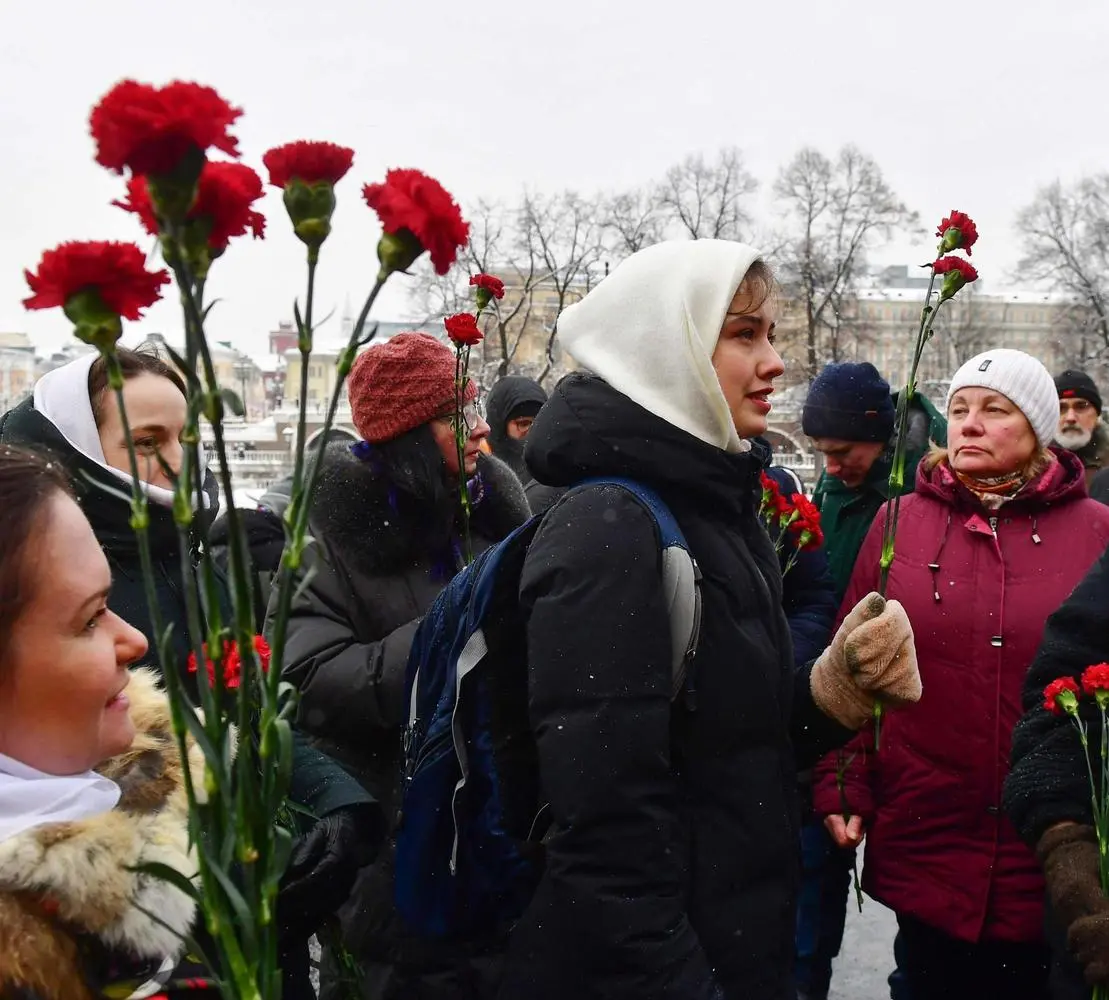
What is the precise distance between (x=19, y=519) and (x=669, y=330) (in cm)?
107

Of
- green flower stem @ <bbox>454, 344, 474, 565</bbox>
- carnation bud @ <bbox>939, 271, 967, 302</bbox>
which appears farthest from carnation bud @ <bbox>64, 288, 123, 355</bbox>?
green flower stem @ <bbox>454, 344, 474, 565</bbox>

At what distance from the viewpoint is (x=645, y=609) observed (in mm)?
1763

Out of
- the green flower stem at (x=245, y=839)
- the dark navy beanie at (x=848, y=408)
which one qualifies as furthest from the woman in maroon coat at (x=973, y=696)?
the green flower stem at (x=245, y=839)

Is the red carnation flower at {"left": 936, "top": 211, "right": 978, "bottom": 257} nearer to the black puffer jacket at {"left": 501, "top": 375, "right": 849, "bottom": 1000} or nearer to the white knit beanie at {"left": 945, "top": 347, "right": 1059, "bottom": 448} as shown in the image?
the black puffer jacket at {"left": 501, "top": 375, "right": 849, "bottom": 1000}

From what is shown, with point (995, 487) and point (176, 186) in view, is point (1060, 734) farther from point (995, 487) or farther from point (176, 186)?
point (176, 186)

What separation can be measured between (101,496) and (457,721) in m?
0.99

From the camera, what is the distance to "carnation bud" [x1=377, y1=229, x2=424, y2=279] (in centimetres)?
105

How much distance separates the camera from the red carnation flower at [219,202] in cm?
97

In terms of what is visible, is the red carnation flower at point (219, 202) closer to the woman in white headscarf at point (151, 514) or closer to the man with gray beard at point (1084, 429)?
the woman in white headscarf at point (151, 514)

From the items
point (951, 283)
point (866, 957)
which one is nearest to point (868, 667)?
point (951, 283)

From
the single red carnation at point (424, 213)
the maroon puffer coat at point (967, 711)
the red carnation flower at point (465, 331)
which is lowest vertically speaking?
the maroon puffer coat at point (967, 711)

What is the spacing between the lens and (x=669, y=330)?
77.9 inches

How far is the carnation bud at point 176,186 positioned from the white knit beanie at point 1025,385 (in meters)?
2.65

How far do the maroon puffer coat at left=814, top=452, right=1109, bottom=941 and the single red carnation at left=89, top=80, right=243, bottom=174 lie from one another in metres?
2.43
